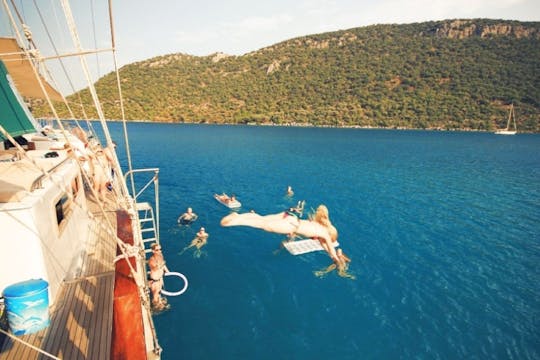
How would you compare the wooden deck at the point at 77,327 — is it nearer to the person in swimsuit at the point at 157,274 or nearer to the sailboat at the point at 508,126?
the person in swimsuit at the point at 157,274

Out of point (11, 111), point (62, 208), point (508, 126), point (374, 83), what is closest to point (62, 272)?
point (62, 208)

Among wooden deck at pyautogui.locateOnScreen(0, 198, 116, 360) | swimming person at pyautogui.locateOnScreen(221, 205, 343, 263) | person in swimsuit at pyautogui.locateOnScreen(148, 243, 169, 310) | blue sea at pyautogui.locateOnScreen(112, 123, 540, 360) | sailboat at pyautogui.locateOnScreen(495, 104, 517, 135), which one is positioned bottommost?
sailboat at pyautogui.locateOnScreen(495, 104, 517, 135)

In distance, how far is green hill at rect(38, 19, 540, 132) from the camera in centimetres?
12825

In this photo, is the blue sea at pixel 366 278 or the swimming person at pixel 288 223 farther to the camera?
the blue sea at pixel 366 278

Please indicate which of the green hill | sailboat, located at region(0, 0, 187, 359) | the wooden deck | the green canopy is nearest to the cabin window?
sailboat, located at region(0, 0, 187, 359)

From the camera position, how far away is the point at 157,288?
1191cm

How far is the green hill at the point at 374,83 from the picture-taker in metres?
128

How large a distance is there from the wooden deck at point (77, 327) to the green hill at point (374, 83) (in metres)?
137

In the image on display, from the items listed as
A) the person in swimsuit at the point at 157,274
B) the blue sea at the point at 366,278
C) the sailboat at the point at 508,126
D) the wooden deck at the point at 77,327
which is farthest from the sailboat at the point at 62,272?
the sailboat at the point at 508,126

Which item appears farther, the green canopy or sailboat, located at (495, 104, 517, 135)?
sailboat, located at (495, 104, 517, 135)

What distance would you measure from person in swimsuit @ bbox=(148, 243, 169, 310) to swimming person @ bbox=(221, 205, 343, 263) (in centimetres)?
687

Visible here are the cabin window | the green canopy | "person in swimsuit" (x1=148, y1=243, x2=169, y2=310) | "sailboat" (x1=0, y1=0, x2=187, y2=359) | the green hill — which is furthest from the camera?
the green hill

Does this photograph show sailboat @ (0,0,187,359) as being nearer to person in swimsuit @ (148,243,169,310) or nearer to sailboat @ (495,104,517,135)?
person in swimsuit @ (148,243,169,310)

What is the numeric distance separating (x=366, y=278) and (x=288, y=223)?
12859 millimetres
